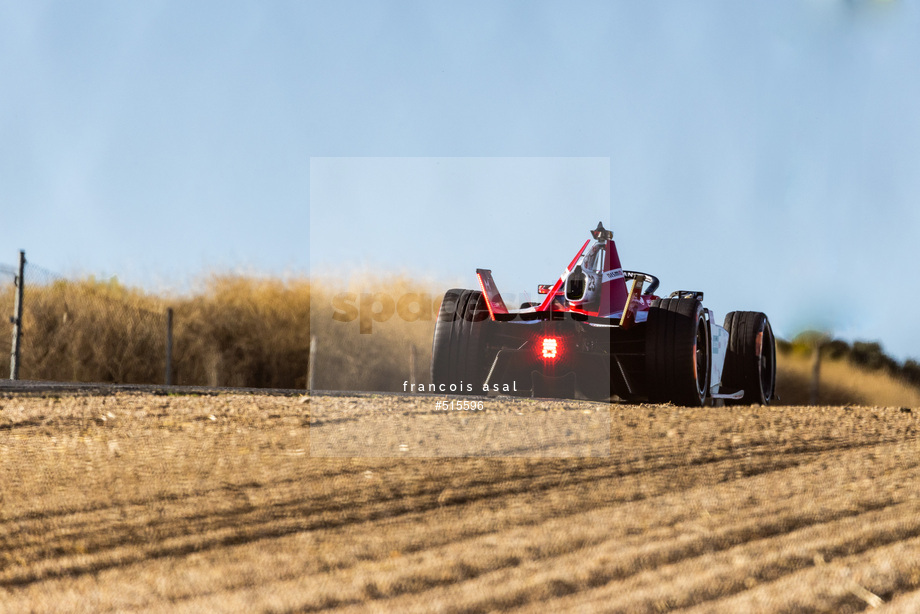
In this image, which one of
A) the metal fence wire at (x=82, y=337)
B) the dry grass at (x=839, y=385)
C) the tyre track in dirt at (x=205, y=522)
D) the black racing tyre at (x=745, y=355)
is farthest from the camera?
the dry grass at (x=839, y=385)

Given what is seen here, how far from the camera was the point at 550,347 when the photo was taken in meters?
8.96

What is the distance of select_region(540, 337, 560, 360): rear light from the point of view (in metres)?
8.94

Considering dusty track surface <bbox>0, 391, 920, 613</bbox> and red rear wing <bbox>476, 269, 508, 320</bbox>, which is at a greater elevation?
red rear wing <bbox>476, 269, 508, 320</bbox>

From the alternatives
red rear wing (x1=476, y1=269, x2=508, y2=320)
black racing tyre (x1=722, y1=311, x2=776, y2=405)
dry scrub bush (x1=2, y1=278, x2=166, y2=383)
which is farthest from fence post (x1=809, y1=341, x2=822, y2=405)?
dry scrub bush (x1=2, y1=278, x2=166, y2=383)

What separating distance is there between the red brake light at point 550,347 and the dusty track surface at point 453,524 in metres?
2.64

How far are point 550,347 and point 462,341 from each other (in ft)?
2.81

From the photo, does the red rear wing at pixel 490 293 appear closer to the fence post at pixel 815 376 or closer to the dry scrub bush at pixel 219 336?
the dry scrub bush at pixel 219 336

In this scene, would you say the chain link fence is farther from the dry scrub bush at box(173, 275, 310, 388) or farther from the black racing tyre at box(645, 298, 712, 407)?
the black racing tyre at box(645, 298, 712, 407)

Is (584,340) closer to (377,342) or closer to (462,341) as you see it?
(462,341)

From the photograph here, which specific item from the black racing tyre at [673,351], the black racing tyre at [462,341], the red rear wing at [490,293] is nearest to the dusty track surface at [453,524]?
the black racing tyre at [673,351]

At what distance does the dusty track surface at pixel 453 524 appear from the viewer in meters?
2.76

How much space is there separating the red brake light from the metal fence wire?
9.75 metres

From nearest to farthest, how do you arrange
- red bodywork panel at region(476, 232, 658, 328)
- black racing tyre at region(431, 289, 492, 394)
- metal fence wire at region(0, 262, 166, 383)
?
red bodywork panel at region(476, 232, 658, 328) → black racing tyre at region(431, 289, 492, 394) → metal fence wire at region(0, 262, 166, 383)

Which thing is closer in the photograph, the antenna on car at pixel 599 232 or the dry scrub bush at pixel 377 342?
the antenna on car at pixel 599 232
